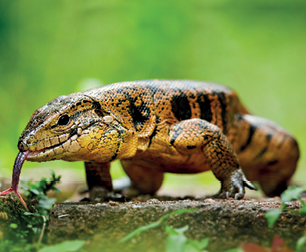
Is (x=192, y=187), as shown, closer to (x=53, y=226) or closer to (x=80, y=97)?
(x=80, y=97)

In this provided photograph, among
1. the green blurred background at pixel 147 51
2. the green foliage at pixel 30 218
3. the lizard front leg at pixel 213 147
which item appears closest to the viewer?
the green foliage at pixel 30 218

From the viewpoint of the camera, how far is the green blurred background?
241 inches

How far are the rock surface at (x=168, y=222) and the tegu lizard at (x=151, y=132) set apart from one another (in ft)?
2.22

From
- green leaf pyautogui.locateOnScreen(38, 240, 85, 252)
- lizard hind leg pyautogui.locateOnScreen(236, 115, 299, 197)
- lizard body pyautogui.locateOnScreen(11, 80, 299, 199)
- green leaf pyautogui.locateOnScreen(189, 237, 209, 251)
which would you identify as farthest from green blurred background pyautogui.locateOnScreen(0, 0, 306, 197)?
green leaf pyautogui.locateOnScreen(38, 240, 85, 252)

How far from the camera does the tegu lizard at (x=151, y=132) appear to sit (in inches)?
124

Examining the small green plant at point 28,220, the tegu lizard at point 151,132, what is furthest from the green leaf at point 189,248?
the tegu lizard at point 151,132

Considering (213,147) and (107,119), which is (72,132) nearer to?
(107,119)

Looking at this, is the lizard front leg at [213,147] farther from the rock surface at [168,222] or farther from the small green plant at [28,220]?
A: the small green plant at [28,220]

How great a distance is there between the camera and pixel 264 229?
7.98 ft

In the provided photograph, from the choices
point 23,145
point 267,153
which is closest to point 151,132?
point 23,145

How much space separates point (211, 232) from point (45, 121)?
173cm

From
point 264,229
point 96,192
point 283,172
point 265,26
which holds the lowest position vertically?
point 283,172

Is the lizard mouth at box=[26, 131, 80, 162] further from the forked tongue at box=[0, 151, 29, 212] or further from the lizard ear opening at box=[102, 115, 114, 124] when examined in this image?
the lizard ear opening at box=[102, 115, 114, 124]

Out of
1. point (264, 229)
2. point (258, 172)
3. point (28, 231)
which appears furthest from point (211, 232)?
point (258, 172)
